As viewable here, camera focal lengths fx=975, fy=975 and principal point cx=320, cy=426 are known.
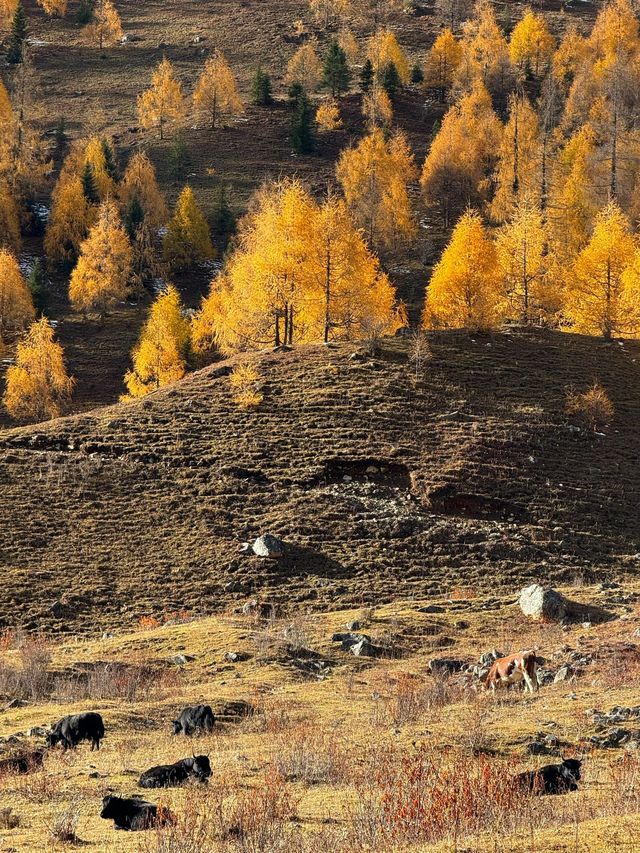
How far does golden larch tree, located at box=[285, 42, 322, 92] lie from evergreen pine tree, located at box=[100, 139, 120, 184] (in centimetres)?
3475

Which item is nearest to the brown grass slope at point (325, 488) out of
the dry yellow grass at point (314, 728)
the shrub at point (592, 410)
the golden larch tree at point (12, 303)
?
the shrub at point (592, 410)

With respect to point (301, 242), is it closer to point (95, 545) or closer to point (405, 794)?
point (95, 545)

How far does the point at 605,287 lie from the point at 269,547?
33.5 m

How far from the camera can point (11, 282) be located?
262 ft

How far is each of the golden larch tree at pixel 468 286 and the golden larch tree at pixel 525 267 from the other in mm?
3802

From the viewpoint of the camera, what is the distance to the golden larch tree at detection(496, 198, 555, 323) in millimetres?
63688

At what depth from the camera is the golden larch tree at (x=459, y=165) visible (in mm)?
103625

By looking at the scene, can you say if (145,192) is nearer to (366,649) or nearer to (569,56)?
(569,56)

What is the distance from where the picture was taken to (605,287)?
59.5m

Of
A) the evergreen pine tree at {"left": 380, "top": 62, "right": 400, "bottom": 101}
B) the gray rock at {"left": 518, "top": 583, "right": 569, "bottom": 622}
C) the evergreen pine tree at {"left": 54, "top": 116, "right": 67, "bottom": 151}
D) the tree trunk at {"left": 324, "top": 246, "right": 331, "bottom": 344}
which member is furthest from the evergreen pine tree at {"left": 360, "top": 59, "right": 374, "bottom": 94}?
the gray rock at {"left": 518, "top": 583, "right": 569, "bottom": 622}

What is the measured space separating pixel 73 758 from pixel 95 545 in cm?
2386

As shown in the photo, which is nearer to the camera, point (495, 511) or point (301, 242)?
point (495, 511)

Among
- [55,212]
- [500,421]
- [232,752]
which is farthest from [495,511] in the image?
[55,212]

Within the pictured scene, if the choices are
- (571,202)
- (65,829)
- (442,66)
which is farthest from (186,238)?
(65,829)
